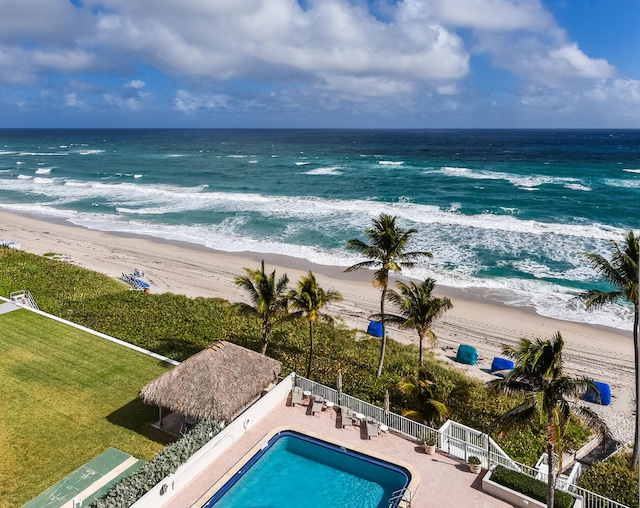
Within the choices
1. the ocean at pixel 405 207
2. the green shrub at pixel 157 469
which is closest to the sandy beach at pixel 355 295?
the ocean at pixel 405 207

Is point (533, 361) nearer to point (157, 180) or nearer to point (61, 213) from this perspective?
point (61, 213)

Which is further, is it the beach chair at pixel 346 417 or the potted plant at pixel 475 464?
the beach chair at pixel 346 417

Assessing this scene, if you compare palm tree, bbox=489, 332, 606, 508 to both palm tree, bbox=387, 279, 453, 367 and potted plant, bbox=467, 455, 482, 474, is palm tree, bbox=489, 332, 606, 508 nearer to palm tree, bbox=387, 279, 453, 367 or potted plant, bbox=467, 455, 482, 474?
potted plant, bbox=467, 455, 482, 474

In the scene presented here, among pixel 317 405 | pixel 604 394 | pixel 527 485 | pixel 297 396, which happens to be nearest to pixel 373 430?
pixel 317 405

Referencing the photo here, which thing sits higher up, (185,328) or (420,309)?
(420,309)

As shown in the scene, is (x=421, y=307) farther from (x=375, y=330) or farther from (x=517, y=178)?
(x=517, y=178)

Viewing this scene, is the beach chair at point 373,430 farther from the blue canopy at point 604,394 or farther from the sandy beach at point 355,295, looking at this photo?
the blue canopy at point 604,394

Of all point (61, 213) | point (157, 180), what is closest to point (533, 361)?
point (61, 213)
